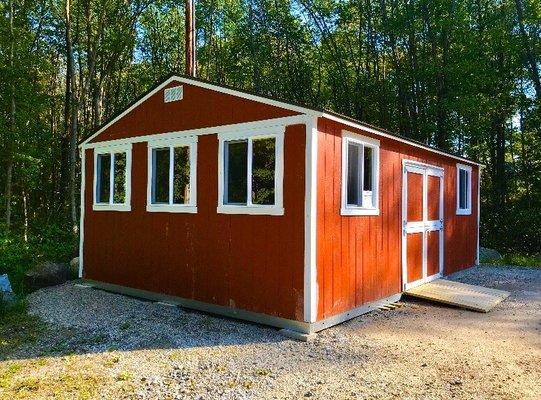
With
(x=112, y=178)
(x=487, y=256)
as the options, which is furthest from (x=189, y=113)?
(x=487, y=256)

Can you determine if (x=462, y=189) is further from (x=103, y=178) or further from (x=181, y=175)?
(x=103, y=178)

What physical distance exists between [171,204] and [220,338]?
275 centimetres

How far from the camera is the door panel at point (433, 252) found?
934cm

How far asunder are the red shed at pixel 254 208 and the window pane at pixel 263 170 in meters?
0.02

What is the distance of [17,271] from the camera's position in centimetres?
1087

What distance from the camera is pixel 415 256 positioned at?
878cm

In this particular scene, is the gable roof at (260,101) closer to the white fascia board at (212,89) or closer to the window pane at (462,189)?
the white fascia board at (212,89)

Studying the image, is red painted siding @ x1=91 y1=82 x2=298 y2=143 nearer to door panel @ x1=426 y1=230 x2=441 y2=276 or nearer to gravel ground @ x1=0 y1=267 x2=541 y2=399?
gravel ground @ x1=0 y1=267 x2=541 y2=399

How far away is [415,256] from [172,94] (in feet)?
18.1

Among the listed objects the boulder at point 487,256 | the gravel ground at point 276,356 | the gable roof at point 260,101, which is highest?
the gable roof at point 260,101

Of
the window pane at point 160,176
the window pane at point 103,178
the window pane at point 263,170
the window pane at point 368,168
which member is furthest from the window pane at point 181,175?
the window pane at point 368,168

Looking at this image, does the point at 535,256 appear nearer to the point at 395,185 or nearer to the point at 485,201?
the point at 485,201

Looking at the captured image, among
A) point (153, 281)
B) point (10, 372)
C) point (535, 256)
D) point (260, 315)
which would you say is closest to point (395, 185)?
point (260, 315)

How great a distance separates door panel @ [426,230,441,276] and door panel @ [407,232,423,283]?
0.38 m
